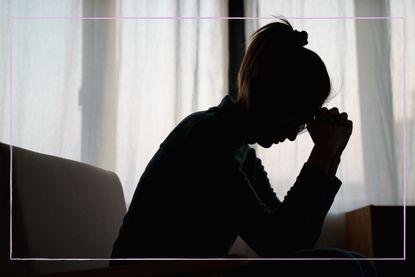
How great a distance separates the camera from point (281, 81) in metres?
0.58

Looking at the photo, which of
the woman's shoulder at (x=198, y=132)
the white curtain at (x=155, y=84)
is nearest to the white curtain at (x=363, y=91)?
the white curtain at (x=155, y=84)

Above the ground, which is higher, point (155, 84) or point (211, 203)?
point (155, 84)

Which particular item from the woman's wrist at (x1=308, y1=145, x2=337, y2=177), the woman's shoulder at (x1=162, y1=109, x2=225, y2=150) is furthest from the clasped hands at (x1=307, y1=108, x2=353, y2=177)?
the woman's shoulder at (x1=162, y1=109, x2=225, y2=150)

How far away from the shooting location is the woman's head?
22.8 inches

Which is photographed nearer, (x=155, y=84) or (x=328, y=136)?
(x=328, y=136)

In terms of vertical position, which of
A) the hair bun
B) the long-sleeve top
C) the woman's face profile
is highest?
the hair bun

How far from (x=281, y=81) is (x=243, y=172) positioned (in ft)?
0.43

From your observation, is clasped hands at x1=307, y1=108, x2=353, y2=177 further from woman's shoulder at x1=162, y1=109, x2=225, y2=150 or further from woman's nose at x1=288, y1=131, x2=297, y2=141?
woman's shoulder at x1=162, y1=109, x2=225, y2=150

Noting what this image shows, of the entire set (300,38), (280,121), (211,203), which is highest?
(300,38)

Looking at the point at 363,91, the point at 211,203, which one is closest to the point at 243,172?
the point at 211,203

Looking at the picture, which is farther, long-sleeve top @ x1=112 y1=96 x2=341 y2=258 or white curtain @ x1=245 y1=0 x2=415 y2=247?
white curtain @ x1=245 y1=0 x2=415 y2=247

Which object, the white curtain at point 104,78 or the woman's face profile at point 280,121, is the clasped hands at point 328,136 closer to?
the woman's face profile at point 280,121

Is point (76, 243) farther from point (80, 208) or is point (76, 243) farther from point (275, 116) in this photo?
point (275, 116)

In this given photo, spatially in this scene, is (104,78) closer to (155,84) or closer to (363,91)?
(155,84)
